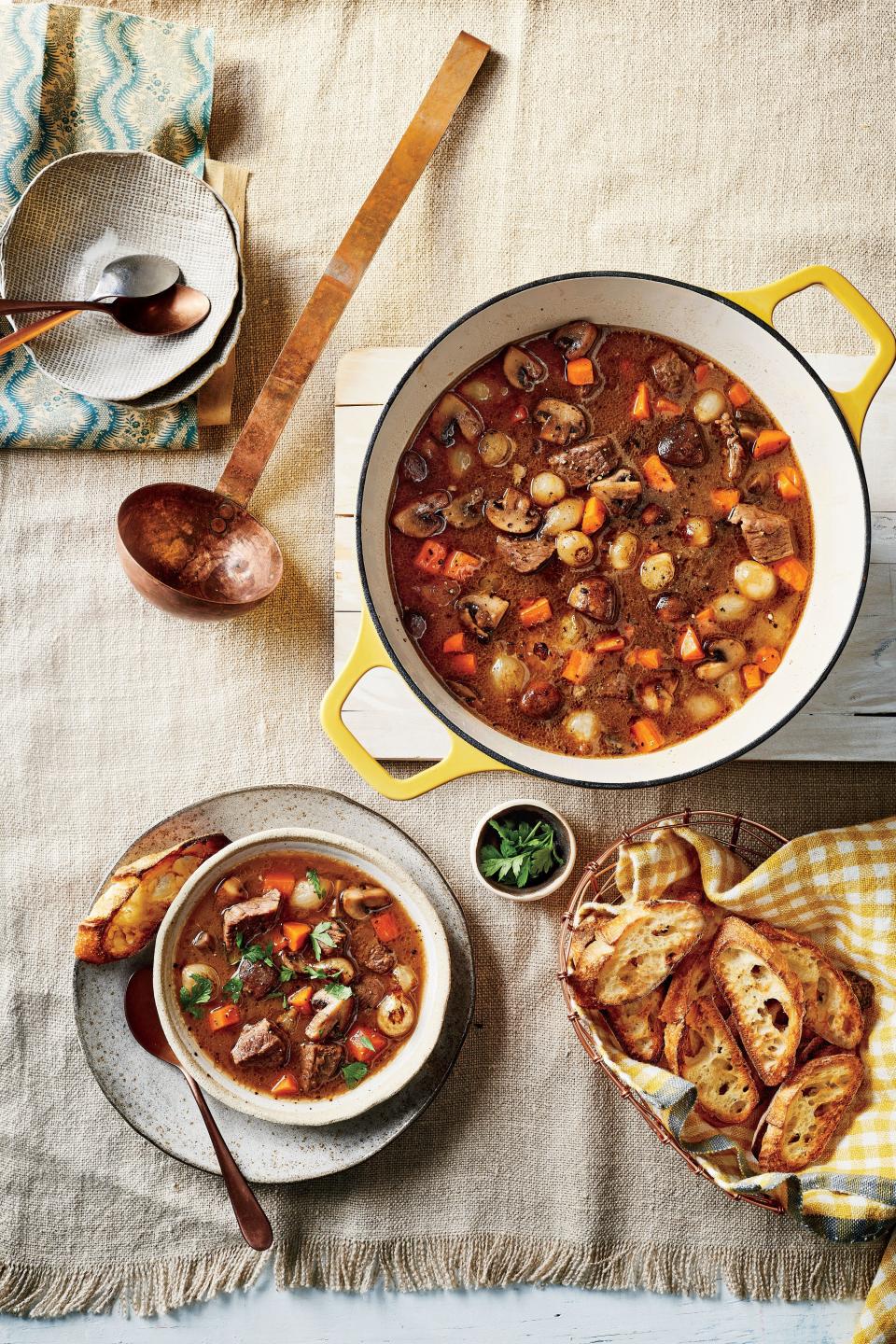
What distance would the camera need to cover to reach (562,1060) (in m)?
2.85

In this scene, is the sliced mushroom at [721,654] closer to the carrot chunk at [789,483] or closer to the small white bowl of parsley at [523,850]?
the carrot chunk at [789,483]

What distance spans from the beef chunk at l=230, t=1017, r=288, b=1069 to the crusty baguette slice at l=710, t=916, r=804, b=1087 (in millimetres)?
1137

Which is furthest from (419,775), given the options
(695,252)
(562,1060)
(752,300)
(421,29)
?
(421,29)

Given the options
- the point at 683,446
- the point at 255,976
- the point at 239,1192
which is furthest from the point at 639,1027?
the point at 683,446

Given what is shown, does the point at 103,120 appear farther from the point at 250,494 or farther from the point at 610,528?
the point at 610,528

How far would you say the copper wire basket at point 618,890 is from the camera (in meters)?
2.54

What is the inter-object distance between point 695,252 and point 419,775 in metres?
1.77

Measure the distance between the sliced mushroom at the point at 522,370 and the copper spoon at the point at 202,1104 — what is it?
72.1 inches

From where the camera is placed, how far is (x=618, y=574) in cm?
251

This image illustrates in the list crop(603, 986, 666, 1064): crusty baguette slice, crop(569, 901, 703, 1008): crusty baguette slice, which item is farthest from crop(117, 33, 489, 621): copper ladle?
crop(603, 986, 666, 1064): crusty baguette slice

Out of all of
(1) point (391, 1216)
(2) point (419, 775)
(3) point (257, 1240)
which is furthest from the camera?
(1) point (391, 1216)

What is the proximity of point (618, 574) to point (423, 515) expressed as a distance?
50 cm

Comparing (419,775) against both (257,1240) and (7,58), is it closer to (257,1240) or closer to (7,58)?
(257,1240)

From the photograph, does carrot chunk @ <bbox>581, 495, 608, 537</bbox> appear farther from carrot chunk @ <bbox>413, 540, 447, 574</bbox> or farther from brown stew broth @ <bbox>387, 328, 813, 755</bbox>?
carrot chunk @ <bbox>413, 540, 447, 574</bbox>
